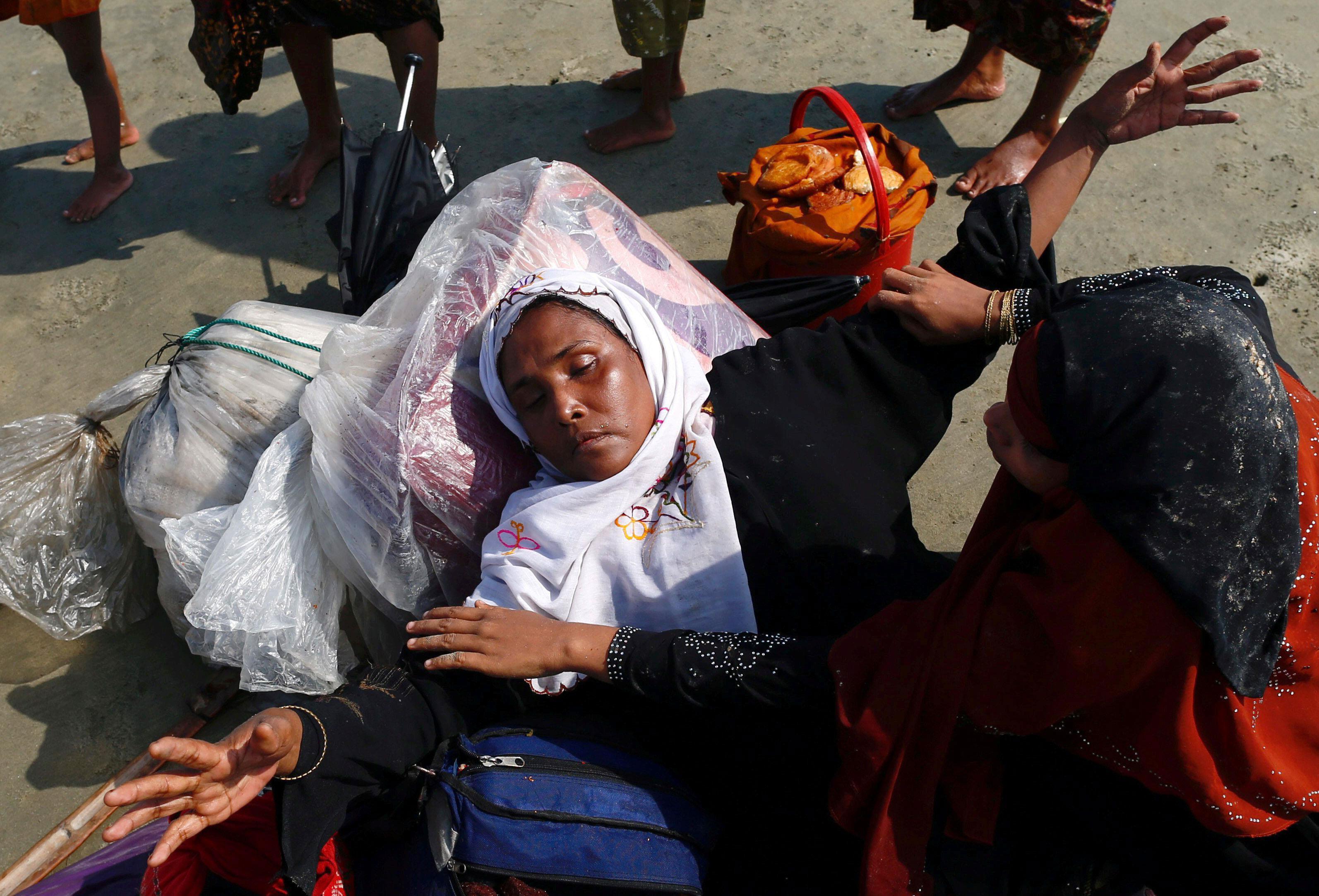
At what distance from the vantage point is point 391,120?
12.4 feet

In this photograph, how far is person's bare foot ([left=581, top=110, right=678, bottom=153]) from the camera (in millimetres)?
3510

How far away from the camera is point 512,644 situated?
158 cm

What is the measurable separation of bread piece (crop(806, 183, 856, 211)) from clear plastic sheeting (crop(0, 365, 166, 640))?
1.83 metres

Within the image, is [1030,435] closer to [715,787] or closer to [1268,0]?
[715,787]

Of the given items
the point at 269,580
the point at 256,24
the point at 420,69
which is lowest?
the point at 269,580

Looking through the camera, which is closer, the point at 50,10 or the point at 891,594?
the point at 891,594

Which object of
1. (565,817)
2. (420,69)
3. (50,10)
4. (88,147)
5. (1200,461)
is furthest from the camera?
(88,147)

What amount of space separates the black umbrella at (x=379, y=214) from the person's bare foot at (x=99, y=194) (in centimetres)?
149

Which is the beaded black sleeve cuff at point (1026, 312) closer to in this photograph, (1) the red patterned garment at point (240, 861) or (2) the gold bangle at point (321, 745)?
(2) the gold bangle at point (321, 745)

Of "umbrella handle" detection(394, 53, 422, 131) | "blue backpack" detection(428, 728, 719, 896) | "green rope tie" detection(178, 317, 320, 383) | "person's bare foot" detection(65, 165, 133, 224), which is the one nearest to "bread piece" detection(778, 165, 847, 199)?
"umbrella handle" detection(394, 53, 422, 131)

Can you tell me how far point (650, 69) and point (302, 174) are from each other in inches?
55.9

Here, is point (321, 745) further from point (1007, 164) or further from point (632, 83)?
point (632, 83)

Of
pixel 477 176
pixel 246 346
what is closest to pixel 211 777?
pixel 246 346

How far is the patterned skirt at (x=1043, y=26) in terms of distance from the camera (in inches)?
112
